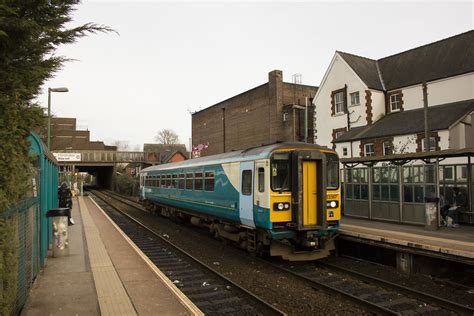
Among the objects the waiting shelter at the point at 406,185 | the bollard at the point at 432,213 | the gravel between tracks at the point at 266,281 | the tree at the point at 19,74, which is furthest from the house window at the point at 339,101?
the tree at the point at 19,74

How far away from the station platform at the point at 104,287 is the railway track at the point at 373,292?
9.88 ft

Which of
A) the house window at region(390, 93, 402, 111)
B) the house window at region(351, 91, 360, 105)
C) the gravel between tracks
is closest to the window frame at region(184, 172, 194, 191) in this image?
the gravel between tracks

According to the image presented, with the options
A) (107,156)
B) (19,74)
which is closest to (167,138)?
(107,156)

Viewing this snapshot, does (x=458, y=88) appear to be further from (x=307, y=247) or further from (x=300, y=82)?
(x=300, y=82)

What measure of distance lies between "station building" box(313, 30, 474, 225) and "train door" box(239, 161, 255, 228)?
5695 mm

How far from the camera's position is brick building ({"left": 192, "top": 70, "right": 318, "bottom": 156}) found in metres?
34.9

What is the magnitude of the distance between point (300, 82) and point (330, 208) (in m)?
32.2

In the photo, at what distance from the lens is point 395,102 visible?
26312mm

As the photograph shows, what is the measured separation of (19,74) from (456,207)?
13.1 metres

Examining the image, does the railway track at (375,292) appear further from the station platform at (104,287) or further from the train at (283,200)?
the station platform at (104,287)

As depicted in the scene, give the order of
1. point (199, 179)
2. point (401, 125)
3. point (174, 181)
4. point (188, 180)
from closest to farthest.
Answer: point (199, 179) → point (188, 180) → point (174, 181) → point (401, 125)

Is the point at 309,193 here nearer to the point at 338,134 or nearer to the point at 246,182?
the point at 246,182

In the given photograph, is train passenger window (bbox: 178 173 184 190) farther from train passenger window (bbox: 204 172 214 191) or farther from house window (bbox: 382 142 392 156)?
house window (bbox: 382 142 392 156)

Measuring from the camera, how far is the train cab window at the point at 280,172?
9.90m
